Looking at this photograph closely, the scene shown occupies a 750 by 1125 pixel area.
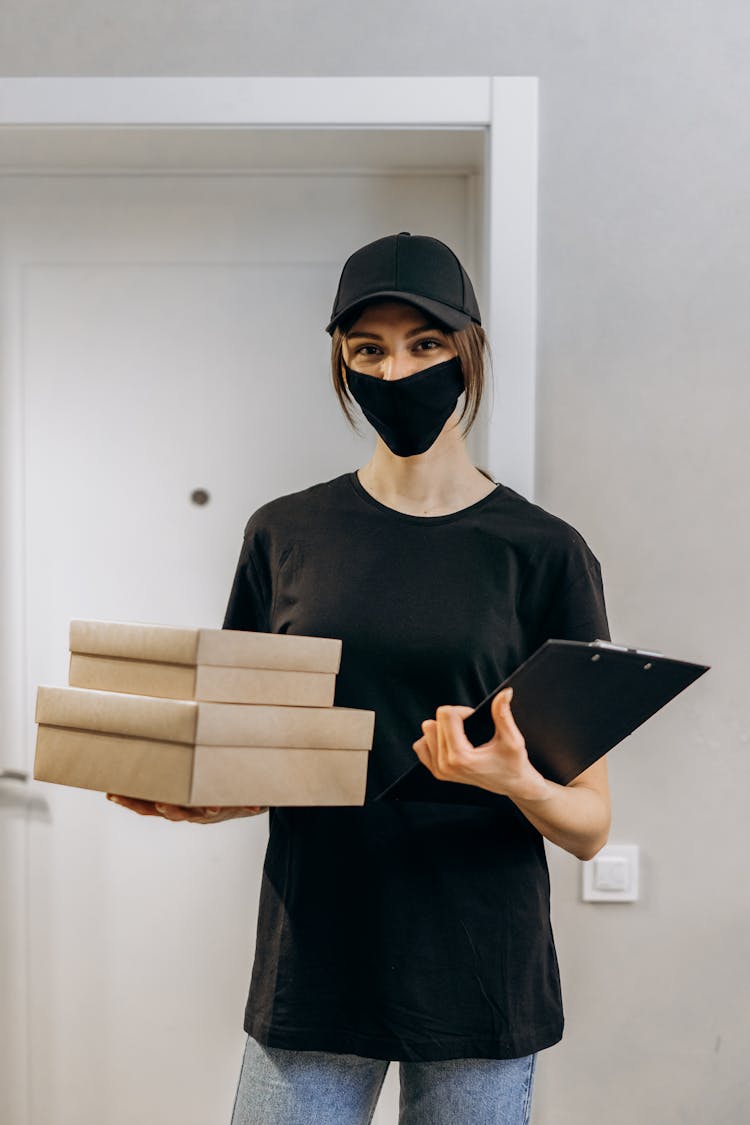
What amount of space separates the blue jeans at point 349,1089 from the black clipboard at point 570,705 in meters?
0.29

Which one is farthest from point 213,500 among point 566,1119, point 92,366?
point 566,1119

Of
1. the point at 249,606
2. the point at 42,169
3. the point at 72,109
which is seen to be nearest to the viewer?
the point at 249,606

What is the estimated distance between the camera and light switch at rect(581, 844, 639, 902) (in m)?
1.63

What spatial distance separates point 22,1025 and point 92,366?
44.5 inches

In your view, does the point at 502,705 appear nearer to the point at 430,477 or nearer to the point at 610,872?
the point at 430,477

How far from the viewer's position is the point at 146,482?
1863 mm

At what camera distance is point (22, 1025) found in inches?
73.6

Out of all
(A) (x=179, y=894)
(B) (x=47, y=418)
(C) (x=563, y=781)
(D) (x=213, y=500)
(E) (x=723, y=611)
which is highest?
(B) (x=47, y=418)

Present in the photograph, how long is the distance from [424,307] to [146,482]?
34.5 inches

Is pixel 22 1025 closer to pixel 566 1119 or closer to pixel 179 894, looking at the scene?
pixel 179 894

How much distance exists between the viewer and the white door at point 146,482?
1.85 meters

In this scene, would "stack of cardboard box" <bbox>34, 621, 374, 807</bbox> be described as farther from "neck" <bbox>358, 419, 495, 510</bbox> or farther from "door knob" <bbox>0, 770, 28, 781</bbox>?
"door knob" <bbox>0, 770, 28, 781</bbox>

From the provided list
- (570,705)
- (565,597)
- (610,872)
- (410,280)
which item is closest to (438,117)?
(410,280)

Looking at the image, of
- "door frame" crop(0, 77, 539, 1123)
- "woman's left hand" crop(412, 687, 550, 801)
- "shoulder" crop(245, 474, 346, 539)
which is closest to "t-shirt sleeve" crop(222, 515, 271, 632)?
"shoulder" crop(245, 474, 346, 539)
